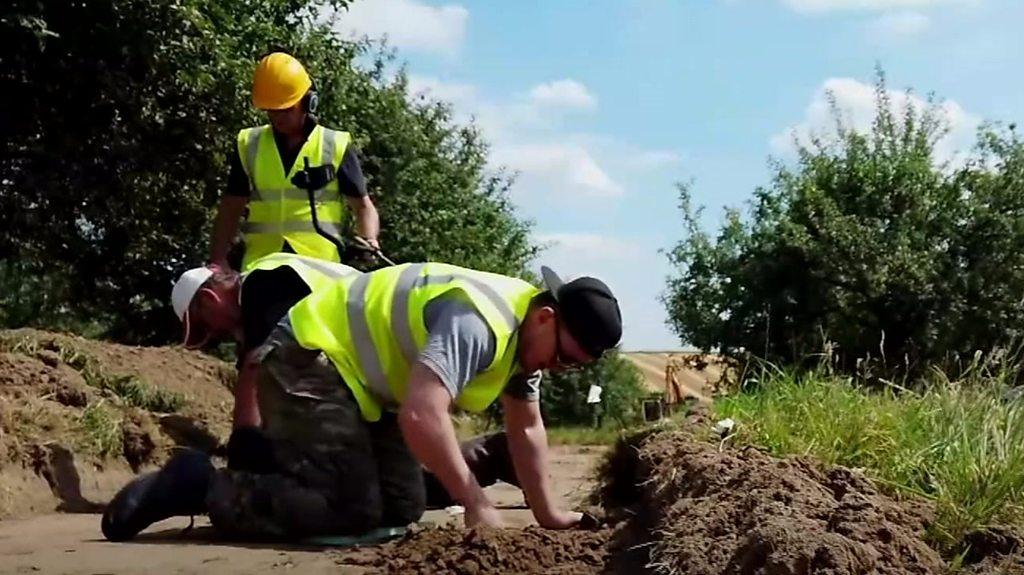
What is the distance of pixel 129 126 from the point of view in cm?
1359

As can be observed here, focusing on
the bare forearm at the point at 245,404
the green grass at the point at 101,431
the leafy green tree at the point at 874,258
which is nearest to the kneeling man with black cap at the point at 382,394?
the bare forearm at the point at 245,404

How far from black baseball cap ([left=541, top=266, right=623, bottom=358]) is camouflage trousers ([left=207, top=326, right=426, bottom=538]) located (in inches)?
37.7

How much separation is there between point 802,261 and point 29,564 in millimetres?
15512

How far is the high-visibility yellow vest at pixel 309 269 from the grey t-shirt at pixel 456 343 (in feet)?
3.91

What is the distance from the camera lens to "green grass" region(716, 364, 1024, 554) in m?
4.31

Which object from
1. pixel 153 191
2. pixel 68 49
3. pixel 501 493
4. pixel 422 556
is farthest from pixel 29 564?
pixel 153 191

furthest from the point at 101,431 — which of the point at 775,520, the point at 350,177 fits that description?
the point at 775,520

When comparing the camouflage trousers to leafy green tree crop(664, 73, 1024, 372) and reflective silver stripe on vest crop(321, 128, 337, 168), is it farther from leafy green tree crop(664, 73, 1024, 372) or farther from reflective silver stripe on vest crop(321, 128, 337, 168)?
leafy green tree crop(664, 73, 1024, 372)

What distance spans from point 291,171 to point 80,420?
213cm

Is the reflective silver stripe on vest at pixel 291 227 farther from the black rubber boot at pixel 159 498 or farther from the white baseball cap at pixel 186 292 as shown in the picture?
the black rubber boot at pixel 159 498

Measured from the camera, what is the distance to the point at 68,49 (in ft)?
40.8

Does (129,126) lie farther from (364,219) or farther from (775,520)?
(775,520)

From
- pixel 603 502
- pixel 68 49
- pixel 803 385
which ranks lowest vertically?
pixel 603 502

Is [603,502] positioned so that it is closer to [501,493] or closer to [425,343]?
[501,493]
